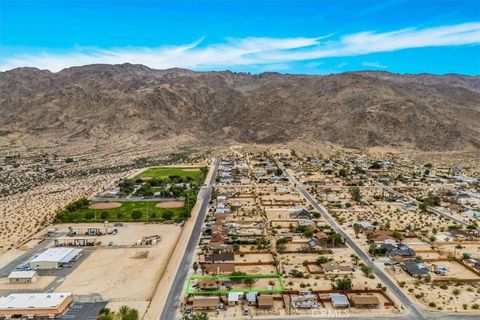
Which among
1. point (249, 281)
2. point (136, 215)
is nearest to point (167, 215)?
point (136, 215)

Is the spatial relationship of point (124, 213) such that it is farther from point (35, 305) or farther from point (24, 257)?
point (35, 305)

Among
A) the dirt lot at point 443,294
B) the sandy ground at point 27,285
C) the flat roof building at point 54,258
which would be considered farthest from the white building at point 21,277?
the dirt lot at point 443,294

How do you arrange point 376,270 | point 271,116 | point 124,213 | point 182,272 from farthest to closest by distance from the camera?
point 271,116
point 124,213
point 376,270
point 182,272

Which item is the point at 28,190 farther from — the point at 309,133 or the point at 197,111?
the point at 197,111

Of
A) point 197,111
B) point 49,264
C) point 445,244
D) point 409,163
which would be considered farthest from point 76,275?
point 197,111

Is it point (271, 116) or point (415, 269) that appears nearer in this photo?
point (415, 269)

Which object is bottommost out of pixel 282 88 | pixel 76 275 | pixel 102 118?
pixel 76 275
